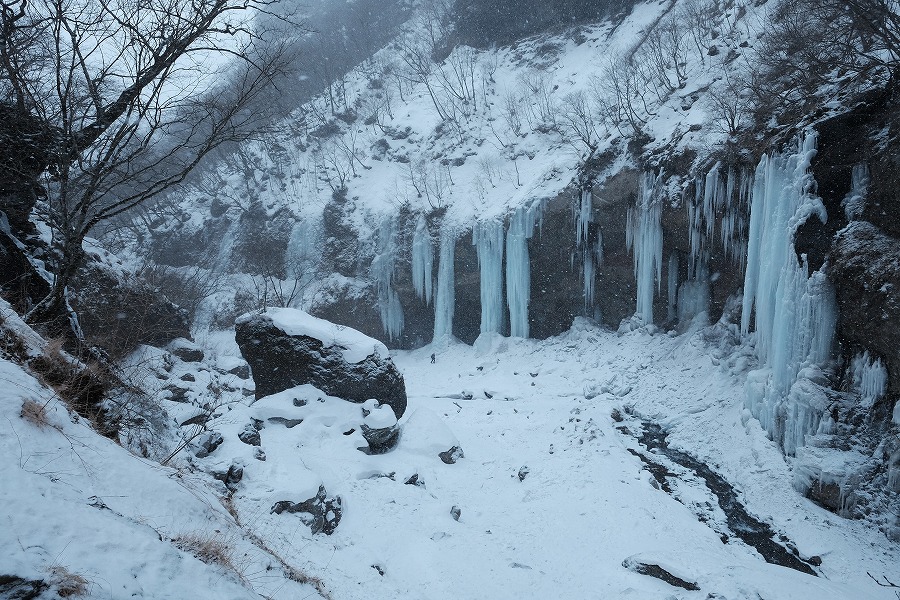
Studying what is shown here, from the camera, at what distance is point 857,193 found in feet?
26.7

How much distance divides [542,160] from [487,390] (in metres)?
12.5

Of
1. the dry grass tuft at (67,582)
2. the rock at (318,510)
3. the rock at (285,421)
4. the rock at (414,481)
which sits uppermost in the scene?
the dry grass tuft at (67,582)

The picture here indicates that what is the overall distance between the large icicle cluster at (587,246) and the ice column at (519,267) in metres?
1.81

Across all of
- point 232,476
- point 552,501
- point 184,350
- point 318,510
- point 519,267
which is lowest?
point 552,501

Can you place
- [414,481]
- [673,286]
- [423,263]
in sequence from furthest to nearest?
[423,263] < [673,286] < [414,481]

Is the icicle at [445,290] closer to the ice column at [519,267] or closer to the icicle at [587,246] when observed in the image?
the ice column at [519,267]

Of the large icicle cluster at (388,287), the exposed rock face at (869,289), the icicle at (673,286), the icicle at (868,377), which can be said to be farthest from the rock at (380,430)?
the large icicle cluster at (388,287)

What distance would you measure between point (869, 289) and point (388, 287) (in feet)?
59.5

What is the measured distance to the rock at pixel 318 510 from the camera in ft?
18.1

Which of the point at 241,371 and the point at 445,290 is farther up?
the point at 445,290

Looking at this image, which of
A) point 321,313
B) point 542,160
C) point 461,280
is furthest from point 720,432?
point 321,313

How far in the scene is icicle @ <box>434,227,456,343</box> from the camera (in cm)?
2061

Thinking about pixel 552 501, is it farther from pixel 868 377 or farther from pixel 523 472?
pixel 868 377

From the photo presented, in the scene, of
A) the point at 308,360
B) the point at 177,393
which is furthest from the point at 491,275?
the point at 177,393
